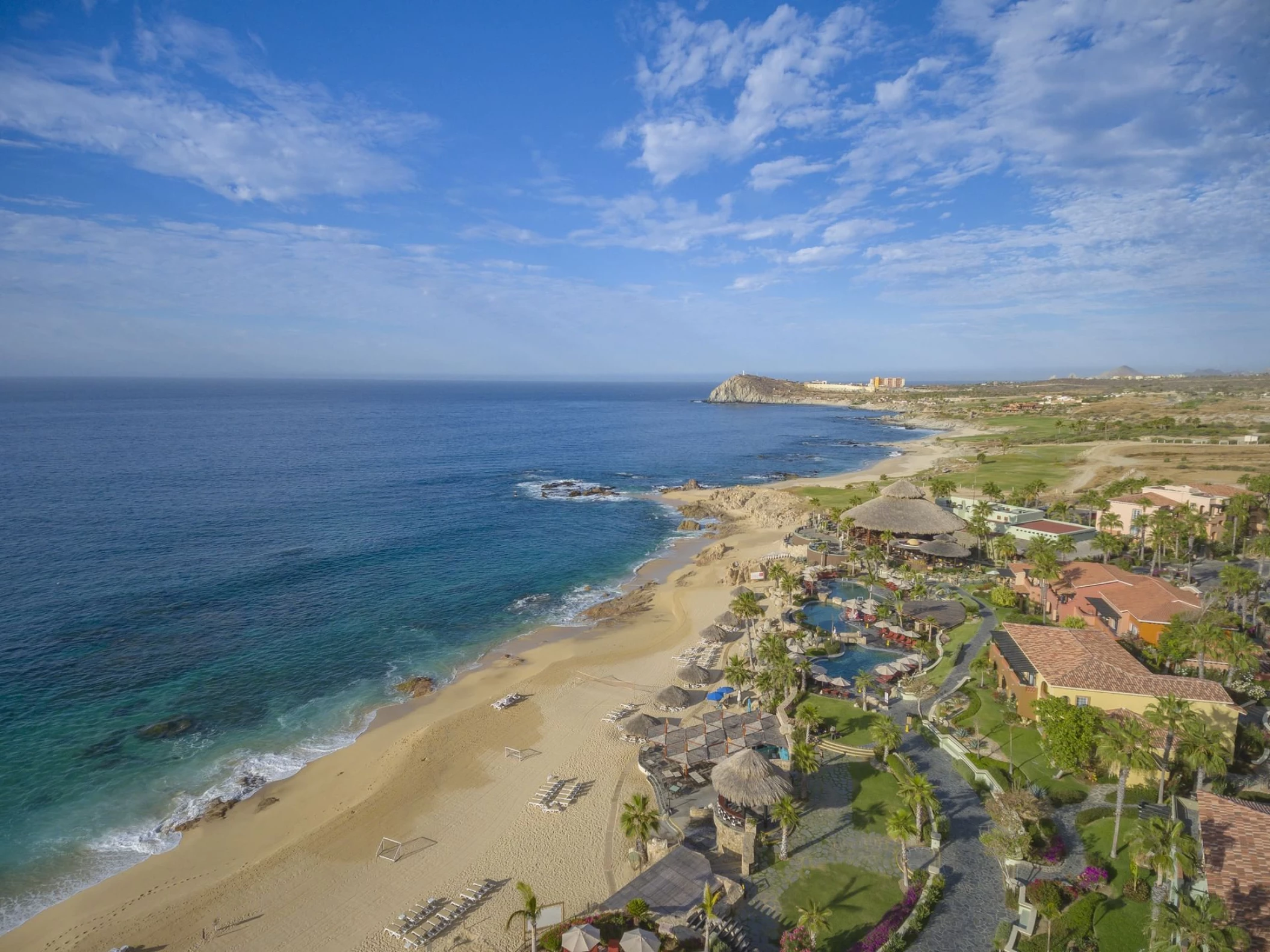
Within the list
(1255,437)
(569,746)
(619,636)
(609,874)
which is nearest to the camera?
(609,874)

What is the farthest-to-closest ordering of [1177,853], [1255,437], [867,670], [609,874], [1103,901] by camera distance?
[1255,437] → [867,670] → [609,874] → [1103,901] → [1177,853]

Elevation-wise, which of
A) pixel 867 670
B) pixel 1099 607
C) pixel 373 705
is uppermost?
pixel 1099 607

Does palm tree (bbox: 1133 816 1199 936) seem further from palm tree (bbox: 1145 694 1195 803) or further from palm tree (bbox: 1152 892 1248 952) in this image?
palm tree (bbox: 1145 694 1195 803)

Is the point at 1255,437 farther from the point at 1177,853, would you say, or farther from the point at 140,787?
the point at 140,787

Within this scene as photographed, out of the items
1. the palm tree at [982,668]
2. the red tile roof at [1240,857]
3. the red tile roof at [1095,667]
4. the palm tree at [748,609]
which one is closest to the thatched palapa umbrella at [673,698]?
the palm tree at [748,609]

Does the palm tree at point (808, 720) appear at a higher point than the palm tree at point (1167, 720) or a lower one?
lower

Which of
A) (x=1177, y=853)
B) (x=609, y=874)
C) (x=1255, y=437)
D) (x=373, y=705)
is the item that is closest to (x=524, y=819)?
(x=609, y=874)

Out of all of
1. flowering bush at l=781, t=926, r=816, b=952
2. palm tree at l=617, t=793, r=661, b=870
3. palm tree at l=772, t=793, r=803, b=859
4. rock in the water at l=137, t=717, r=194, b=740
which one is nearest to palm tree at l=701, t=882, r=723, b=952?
flowering bush at l=781, t=926, r=816, b=952

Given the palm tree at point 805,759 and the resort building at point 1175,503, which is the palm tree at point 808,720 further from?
the resort building at point 1175,503
